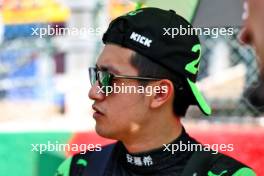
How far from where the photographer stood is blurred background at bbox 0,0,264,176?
7.96 feet

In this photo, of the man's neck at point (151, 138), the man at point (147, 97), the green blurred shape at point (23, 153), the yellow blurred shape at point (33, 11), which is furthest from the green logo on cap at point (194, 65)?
the yellow blurred shape at point (33, 11)

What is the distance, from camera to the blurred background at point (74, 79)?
95.5 inches

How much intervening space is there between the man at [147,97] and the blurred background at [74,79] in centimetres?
42

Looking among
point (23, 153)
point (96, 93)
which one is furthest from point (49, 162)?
point (96, 93)

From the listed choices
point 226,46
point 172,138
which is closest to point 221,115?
point 226,46

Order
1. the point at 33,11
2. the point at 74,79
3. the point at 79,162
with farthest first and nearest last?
the point at 33,11 → the point at 74,79 → the point at 79,162

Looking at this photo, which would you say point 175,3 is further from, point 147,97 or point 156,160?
point 156,160

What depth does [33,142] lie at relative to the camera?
2.58 metres

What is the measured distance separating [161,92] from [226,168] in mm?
288

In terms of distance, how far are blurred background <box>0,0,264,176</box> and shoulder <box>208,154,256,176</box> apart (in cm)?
60

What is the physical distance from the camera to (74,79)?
11.1 feet

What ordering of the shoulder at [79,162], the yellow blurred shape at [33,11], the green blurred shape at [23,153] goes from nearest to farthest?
the shoulder at [79,162] → the green blurred shape at [23,153] → the yellow blurred shape at [33,11]

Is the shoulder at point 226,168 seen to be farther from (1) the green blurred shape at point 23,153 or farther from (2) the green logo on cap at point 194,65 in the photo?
(1) the green blurred shape at point 23,153

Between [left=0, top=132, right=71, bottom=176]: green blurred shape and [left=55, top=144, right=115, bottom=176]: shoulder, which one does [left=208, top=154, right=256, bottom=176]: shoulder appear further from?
[left=0, top=132, right=71, bottom=176]: green blurred shape
